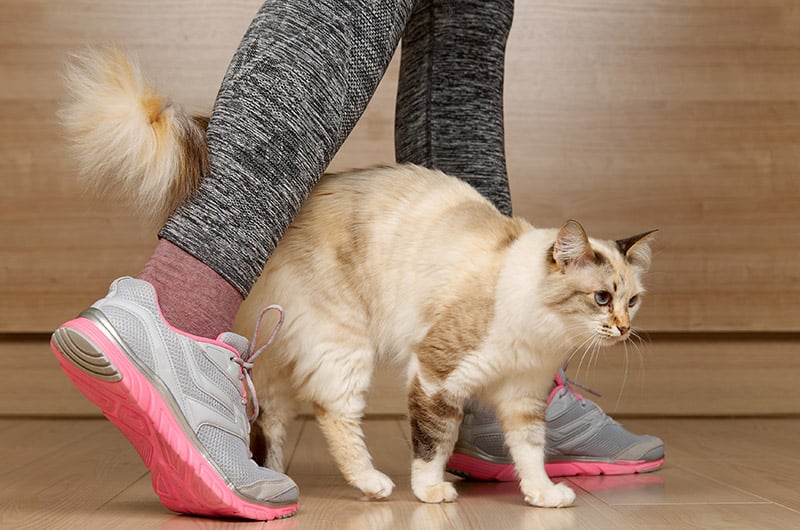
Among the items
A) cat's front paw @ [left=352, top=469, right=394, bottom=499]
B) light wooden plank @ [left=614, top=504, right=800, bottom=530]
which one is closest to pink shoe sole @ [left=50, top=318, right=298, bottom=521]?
cat's front paw @ [left=352, top=469, right=394, bottom=499]

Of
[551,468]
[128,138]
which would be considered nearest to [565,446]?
[551,468]

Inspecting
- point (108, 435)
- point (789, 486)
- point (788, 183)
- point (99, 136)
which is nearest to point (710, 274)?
point (788, 183)

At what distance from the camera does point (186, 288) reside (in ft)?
3.59

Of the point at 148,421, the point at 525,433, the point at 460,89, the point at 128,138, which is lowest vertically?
the point at 525,433

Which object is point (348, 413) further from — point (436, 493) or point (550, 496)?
point (550, 496)

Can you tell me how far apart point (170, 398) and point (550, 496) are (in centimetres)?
56

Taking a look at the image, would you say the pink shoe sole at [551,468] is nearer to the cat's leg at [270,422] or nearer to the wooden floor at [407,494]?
the wooden floor at [407,494]

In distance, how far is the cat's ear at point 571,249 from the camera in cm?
126

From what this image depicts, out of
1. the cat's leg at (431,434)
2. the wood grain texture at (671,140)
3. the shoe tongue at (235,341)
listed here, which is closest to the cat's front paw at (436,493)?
the cat's leg at (431,434)

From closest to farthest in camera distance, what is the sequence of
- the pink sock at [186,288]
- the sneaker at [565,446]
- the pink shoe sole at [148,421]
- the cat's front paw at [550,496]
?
1. the pink shoe sole at [148,421]
2. the pink sock at [186,288]
3. the cat's front paw at [550,496]
4. the sneaker at [565,446]

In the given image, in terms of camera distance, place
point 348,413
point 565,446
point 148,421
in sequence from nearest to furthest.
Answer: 1. point 148,421
2. point 348,413
3. point 565,446

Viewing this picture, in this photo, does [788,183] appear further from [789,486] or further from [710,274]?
[789,486]

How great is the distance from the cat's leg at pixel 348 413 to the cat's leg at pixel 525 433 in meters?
0.20

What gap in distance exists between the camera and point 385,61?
123 cm
